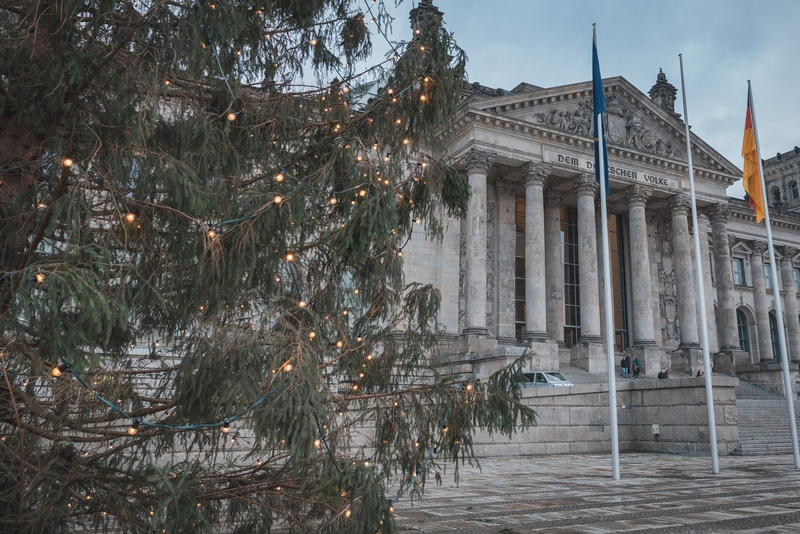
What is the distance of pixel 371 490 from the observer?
5082mm

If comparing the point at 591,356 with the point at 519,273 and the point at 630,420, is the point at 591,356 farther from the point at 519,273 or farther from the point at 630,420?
the point at 630,420

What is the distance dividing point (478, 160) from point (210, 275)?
26.0m

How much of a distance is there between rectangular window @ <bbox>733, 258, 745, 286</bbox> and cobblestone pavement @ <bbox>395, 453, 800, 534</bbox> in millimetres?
35434

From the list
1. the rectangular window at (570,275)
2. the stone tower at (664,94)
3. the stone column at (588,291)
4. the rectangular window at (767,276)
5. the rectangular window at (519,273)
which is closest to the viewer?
the stone column at (588,291)

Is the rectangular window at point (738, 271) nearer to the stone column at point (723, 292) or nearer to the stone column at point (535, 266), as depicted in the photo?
the stone column at point (723, 292)

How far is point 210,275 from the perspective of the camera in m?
5.75

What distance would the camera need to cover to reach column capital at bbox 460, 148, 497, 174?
3073 cm

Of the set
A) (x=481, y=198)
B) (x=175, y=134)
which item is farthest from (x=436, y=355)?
(x=481, y=198)

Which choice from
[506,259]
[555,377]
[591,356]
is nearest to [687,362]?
[591,356]

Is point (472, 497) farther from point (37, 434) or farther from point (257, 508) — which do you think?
point (37, 434)

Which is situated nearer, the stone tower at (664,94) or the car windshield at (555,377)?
the car windshield at (555,377)

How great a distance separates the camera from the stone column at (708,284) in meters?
40.2

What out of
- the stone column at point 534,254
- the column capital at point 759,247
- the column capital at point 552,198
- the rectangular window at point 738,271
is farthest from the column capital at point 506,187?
the column capital at point 759,247

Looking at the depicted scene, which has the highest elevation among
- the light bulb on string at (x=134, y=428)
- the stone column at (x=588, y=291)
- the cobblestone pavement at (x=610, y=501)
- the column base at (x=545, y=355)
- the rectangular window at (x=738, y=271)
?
the rectangular window at (x=738, y=271)
